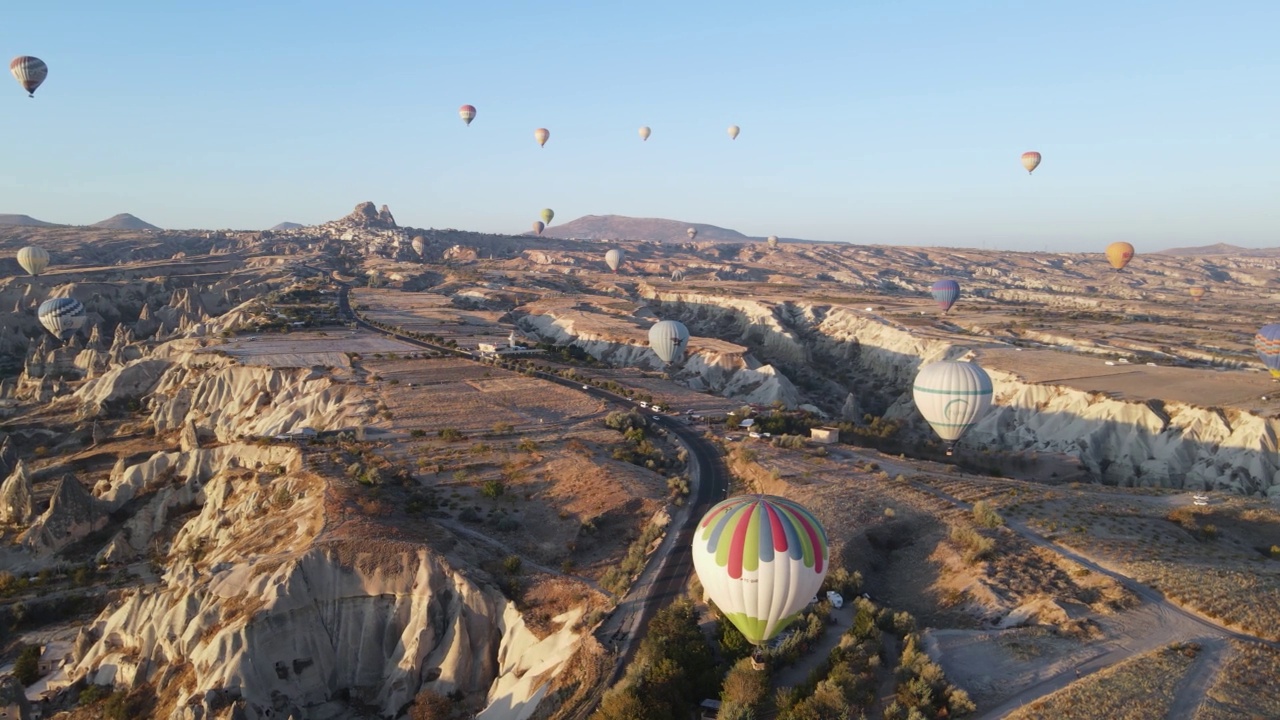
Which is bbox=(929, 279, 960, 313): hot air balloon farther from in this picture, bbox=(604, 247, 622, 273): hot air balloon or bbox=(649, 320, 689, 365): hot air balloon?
bbox=(604, 247, 622, 273): hot air balloon

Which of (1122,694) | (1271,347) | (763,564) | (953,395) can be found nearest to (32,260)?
(953,395)

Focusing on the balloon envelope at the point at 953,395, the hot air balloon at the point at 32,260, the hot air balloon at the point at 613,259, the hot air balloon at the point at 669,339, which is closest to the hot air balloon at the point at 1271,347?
the balloon envelope at the point at 953,395

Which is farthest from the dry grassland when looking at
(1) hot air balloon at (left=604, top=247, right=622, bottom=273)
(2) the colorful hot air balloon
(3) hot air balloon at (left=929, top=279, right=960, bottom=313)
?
(1) hot air balloon at (left=604, top=247, right=622, bottom=273)

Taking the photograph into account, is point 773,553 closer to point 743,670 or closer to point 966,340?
point 743,670

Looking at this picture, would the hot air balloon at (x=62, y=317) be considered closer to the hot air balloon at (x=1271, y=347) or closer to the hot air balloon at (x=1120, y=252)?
the hot air balloon at (x=1271, y=347)

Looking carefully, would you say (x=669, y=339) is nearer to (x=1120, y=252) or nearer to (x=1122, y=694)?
(x=1122, y=694)
